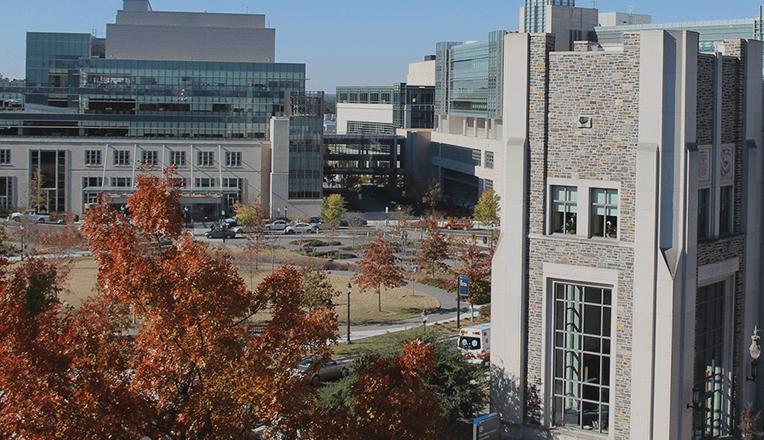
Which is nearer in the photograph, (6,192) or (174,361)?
(174,361)

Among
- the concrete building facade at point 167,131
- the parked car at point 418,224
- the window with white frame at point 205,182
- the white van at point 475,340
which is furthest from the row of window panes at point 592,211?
the window with white frame at point 205,182

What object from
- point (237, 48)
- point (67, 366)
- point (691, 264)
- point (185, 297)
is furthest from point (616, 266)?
point (237, 48)

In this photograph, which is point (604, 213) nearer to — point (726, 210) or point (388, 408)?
point (726, 210)

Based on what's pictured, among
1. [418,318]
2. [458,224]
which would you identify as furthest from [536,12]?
[418,318]

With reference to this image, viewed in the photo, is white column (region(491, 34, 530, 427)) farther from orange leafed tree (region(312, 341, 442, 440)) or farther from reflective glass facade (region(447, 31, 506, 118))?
reflective glass facade (region(447, 31, 506, 118))

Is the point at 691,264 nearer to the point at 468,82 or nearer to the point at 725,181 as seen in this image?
the point at 725,181

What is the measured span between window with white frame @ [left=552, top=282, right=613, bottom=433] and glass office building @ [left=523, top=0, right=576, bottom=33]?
86679mm

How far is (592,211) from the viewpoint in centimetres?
2553

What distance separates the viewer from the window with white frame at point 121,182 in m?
90.6

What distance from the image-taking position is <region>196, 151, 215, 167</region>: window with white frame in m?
92.2

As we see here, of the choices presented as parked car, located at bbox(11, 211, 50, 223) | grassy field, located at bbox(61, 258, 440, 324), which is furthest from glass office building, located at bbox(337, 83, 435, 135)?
grassy field, located at bbox(61, 258, 440, 324)

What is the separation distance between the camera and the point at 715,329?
88.8 feet

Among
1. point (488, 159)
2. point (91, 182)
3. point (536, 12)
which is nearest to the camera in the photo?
point (91, 182)

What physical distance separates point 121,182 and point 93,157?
120 inches
